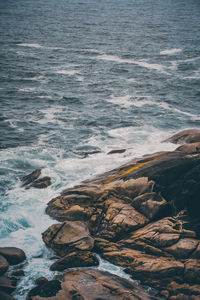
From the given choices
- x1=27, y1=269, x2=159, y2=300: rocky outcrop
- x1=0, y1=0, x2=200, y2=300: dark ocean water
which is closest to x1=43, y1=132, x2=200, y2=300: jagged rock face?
x1=27, y1=269, x2=159, y2=300: rocky outcrop

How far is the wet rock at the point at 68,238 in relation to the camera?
11.8 metres

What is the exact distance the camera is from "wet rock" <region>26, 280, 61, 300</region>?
9.57 metres

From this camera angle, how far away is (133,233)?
1224 centimetres

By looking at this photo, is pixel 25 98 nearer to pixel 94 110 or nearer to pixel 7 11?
pixel 94 110

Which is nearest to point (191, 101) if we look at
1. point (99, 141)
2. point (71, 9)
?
point (99, 141)

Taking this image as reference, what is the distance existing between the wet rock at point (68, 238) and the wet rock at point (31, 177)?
18.5ft

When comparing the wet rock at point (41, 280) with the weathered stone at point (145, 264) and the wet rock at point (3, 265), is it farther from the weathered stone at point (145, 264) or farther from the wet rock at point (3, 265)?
the weathered stone at point (145, 264)

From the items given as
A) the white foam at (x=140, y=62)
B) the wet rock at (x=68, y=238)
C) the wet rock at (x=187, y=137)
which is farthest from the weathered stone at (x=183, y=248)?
the white foam at (x=140, y=62)

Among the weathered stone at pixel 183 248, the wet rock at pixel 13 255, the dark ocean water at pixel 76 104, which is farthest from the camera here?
the dark ocean water at pixel 76 104

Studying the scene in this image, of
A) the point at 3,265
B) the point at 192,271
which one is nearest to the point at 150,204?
the point at 192,271

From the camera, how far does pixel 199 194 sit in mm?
12930

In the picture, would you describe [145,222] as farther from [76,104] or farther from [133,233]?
[76,104]

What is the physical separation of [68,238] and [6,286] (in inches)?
113

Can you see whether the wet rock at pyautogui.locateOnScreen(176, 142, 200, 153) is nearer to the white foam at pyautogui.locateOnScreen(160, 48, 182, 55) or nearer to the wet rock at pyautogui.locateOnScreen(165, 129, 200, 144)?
the wet rock at pyautogui.locateOnScreen(165, 129, 200, 144)
